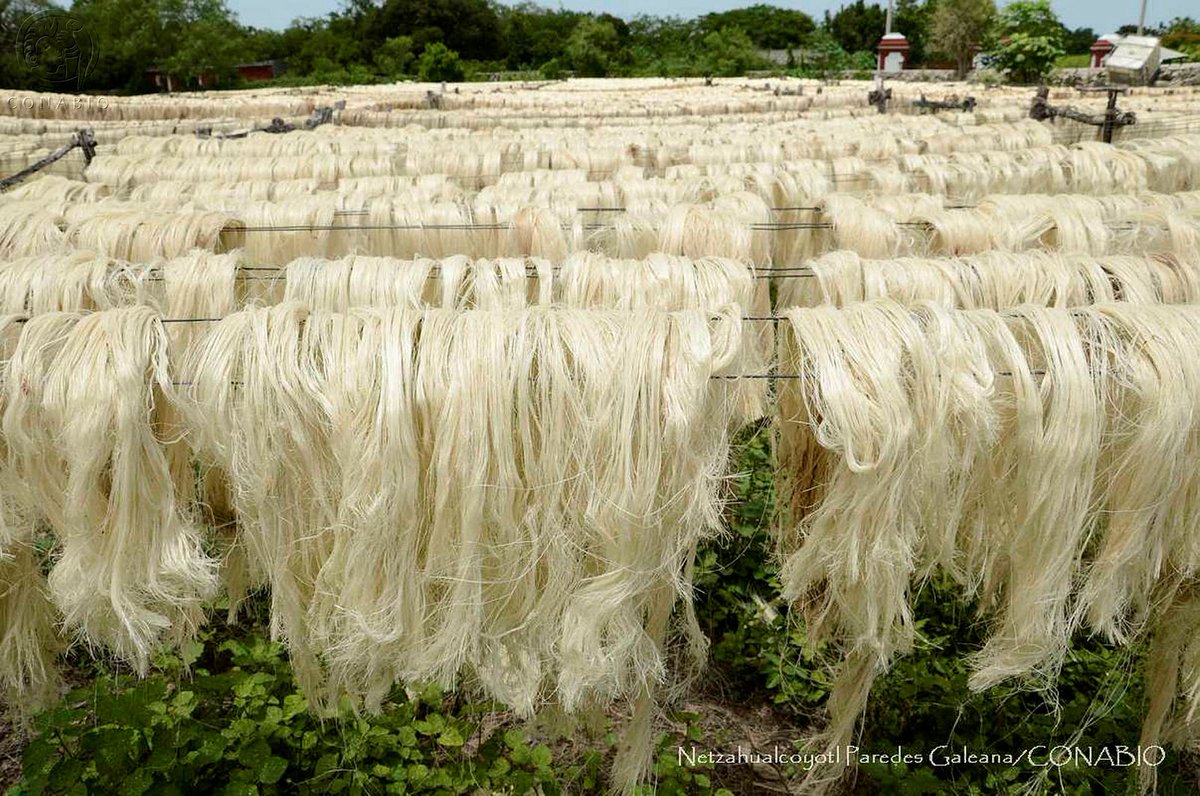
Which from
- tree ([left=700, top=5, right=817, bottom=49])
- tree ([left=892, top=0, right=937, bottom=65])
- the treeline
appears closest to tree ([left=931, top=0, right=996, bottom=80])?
the treeline

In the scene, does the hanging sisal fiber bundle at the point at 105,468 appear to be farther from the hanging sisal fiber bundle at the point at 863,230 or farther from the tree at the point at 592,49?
the tree at the point at 592,49

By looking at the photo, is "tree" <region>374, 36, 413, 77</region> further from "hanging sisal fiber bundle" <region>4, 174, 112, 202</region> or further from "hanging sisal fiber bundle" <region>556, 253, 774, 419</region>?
"hanging sisal fiber bundle" <region>556, 253, 774, 419</region>

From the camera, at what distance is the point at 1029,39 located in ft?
72.4

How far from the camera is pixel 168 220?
3.31m

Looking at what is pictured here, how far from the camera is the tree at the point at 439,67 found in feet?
112

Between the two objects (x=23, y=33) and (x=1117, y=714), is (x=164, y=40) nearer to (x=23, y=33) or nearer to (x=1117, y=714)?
(x=23, y=33)

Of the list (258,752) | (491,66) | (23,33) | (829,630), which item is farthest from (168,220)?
(491,66)

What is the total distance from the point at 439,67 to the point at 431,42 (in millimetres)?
8851

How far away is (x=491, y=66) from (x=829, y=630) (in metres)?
42.9

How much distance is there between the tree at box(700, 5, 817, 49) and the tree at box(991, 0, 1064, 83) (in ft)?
109

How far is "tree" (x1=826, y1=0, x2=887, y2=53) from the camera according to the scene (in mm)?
50688

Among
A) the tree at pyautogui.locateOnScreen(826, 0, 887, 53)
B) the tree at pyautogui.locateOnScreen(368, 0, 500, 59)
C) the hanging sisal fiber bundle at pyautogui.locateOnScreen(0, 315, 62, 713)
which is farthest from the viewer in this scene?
the tree at pyautogui.locateOnScreen(826, 0, 887, 53)

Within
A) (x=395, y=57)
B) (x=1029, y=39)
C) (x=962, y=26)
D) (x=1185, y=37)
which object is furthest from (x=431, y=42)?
(x=1185, y=37)

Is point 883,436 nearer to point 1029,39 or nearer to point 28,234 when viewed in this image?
point 28,234
